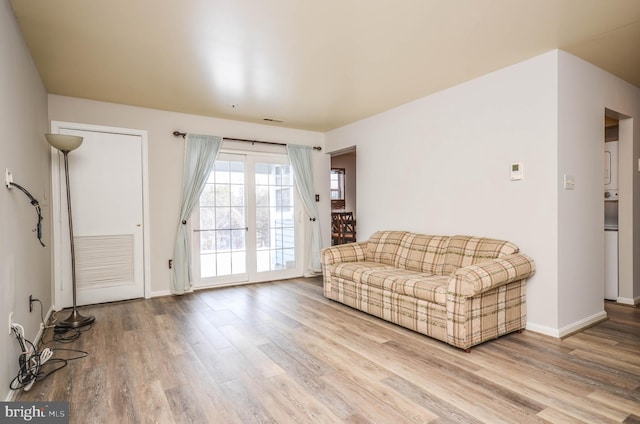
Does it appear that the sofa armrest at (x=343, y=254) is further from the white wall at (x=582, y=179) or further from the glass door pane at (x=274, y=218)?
the white wall at (x=582, y=179)

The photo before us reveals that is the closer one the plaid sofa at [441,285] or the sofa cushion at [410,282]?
the plaid sofa at [441,285]

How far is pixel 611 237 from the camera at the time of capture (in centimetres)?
414

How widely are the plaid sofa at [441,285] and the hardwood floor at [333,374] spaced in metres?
0.15

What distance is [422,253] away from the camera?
3.91 metres

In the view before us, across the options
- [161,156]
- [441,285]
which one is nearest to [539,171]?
[441,285]

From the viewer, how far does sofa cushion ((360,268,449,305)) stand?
2.98 metres

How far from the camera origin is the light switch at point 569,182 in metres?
3.08

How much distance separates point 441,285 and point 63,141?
148 inches

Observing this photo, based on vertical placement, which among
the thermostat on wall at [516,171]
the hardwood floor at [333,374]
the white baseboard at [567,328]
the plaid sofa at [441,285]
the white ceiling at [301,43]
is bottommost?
the hardwood floor at [333,374]

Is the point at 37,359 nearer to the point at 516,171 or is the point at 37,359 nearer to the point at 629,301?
the point at 516,171

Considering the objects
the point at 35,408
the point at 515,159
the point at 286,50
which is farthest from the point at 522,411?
the point at 286,50

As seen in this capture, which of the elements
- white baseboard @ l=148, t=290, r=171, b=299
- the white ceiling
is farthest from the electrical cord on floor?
the white ceiling

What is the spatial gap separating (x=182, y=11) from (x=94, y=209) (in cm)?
294

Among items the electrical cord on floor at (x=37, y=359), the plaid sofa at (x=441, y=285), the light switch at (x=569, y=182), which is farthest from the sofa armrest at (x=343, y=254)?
the electrical cord on floor at (x=37, y=359)
